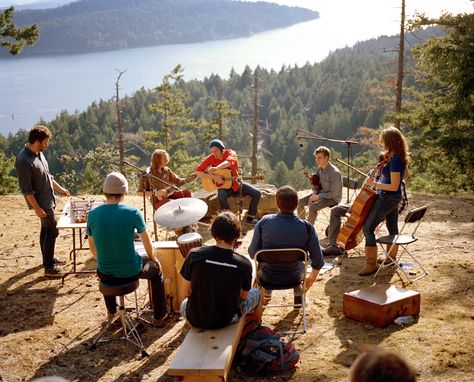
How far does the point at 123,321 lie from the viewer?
5.07 meters

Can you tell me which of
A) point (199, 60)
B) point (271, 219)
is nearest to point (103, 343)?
point (271, 219)

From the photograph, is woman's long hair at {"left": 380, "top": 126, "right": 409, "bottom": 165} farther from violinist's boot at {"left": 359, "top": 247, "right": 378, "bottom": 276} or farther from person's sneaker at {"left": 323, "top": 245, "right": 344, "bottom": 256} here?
person's sneaker at {"left": 323, "top": 245, "right": 344, "bottom": 256}

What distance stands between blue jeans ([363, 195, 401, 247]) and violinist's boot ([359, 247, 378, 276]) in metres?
0.08

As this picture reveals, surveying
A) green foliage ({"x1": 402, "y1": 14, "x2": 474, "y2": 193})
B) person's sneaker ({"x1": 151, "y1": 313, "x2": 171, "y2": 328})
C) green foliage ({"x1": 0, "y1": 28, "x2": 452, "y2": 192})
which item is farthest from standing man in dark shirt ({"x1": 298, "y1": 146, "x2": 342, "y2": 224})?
green foliage ({"x1": 0, "y1": 28, "x2": 452, "y2": 192})

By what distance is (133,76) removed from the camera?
168 meters

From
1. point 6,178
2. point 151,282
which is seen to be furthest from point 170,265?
point 6,178

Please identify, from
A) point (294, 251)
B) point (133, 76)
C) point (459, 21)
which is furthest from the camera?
point (133, 76)

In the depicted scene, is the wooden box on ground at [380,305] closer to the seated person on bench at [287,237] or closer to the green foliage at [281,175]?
the seated person on bench at [287,237]

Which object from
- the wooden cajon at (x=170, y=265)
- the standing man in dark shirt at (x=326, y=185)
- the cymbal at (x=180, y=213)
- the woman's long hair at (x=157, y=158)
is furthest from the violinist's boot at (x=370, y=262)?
the woman's long hair at (x=157, y=158)

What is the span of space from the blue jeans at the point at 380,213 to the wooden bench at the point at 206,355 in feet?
9.14

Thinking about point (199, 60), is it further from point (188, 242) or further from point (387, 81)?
point (188, 242)

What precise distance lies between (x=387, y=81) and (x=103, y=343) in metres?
20.2

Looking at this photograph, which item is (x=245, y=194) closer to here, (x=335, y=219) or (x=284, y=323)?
(x=335, y=219)

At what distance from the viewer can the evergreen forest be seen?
520 inches
